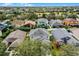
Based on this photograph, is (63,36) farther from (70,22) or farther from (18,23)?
(18,23)

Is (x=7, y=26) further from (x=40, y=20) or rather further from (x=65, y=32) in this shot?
(x=65, y=32)

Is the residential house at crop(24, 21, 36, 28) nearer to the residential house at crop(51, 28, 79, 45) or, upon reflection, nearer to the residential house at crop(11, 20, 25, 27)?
the residential house at crop(11, 20, 25, 27)

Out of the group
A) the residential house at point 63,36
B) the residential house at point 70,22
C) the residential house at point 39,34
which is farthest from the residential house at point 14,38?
the residential house at point 70,22

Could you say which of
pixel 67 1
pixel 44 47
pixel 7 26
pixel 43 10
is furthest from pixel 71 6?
pixel 7 26

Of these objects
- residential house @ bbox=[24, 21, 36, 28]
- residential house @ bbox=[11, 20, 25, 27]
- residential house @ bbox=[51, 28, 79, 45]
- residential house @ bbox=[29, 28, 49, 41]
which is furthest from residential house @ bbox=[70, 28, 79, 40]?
residential house @ bbox=[11, 20, 25, 27]

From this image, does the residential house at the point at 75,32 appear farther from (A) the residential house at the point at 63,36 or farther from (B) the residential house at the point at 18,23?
(B) the residential house at the point at 18,23
